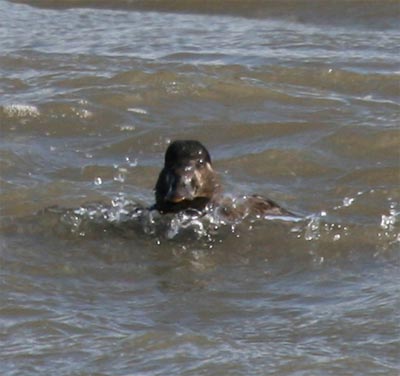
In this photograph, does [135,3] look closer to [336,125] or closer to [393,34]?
[393,34]

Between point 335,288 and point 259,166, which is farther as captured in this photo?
point 259,166

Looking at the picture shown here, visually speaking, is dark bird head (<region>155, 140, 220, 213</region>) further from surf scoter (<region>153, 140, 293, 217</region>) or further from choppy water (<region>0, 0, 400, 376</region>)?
choppy water (<region>0, 0, 400, 376</region>)

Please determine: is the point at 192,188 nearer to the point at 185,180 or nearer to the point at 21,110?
the point at 185,180

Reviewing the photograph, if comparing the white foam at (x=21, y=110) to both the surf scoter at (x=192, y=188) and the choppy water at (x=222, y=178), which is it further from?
the surf scoter at (x=192, y=188)

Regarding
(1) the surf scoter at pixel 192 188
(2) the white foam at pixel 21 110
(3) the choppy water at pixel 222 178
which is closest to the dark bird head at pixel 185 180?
(1) the surf scoter at pixel 192 188

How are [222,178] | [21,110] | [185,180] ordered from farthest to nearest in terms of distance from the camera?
[21,110] → [222,178] → [185,180]

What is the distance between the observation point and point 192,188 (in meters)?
9.00

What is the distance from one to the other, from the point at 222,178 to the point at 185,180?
1.40m

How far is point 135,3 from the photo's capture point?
16641 mm

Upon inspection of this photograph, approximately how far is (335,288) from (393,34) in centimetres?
685

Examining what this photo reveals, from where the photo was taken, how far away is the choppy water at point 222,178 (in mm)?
7195

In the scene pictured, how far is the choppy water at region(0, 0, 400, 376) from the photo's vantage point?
283 inches

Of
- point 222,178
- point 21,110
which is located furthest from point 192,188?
point 21,110

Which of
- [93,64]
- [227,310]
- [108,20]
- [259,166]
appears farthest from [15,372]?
[108,20]
